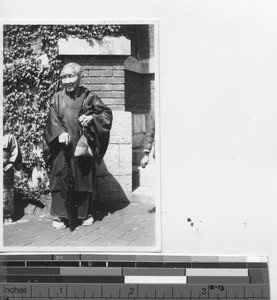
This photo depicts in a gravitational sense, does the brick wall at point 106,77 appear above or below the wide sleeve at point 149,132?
above

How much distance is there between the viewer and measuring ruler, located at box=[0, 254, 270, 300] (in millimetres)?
1666

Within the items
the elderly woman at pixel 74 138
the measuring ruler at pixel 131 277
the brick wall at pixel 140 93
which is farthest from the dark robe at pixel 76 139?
the measuring ruler at pixel 131 277

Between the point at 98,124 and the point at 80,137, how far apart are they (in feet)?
0.36

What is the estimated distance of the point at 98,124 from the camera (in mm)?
1701

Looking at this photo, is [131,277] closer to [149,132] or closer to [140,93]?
[149,132]

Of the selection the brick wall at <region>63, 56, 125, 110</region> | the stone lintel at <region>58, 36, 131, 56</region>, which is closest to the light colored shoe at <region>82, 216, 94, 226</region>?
the brick wall at <region>63, 56, 125, 110</region>

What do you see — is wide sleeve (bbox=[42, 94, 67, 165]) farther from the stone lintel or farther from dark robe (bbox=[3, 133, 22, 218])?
the stone lintel

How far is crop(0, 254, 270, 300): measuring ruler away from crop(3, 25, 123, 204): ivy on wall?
1.25 feet

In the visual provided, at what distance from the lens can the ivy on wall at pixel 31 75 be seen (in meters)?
1.67

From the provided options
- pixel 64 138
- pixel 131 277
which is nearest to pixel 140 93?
pixel 64 138

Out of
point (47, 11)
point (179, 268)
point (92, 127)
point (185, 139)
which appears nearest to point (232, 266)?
point (179, 268)

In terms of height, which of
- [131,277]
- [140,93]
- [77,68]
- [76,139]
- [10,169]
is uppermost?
[77,68]

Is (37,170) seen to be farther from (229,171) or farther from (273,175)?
(273,175)

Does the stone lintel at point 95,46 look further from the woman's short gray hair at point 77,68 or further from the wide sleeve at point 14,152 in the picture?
the wide sleeve at point 14,152
